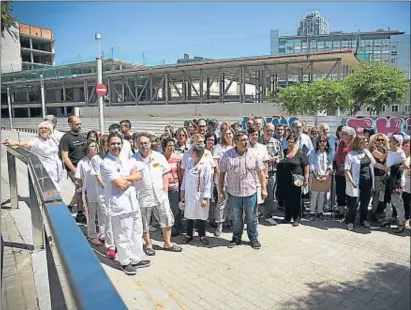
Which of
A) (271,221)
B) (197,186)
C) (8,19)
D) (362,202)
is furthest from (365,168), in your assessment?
(8,19)

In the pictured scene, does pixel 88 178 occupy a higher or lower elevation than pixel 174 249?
higher

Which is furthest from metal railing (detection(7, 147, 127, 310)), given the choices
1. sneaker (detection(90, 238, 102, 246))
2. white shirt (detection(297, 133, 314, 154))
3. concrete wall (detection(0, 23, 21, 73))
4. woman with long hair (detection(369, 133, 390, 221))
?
white shirt (detection(297, 133, 314, 154))

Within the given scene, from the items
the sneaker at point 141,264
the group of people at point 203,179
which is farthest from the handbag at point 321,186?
the sneaker at point 141,264

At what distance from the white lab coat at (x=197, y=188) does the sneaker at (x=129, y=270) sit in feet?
3.47

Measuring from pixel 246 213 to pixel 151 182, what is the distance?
121 centimetres

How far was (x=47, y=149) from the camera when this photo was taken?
14.3ft

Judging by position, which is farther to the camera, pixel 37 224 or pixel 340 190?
pixel 340 190

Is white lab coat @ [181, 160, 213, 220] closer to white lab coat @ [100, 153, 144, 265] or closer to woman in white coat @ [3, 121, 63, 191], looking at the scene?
white lab coat @ [100, 153, 144, 265]

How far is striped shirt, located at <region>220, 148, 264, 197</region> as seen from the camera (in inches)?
160

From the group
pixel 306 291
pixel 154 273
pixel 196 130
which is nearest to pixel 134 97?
pixel 196 130

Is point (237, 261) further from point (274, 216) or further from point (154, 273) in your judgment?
point (274, 216)

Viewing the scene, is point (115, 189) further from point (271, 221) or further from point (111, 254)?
point (271, 221)

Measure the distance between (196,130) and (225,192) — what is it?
1.26 meters

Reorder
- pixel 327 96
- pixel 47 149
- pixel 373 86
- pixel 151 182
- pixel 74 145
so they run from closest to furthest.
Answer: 1. pixel 151 182
2. pixel 47 149
3. pixel 74 145
4. pixel 327 96
5. pixel 373 86
